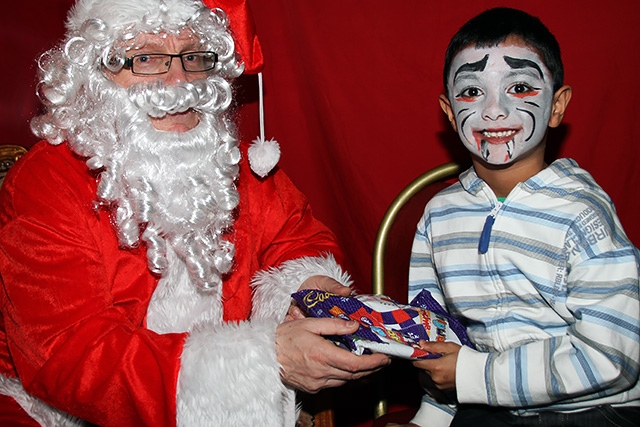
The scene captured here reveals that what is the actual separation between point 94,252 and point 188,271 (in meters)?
0.23

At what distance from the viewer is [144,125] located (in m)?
1.46

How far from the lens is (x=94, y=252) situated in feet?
4.72

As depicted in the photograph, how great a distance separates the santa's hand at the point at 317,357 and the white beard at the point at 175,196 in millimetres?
317

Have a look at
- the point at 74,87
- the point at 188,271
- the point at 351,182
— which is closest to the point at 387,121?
the point at 351,182

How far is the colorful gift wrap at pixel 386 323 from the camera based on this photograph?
4.11 ft

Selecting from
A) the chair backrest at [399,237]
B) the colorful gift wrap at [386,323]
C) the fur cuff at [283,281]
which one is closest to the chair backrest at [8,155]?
the fur cuff at [283,281]

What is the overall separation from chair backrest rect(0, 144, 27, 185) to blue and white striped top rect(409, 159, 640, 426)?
48.6 inches

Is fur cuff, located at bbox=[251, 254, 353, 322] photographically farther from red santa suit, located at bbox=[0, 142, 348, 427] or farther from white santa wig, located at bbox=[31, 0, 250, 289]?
white santa wig, located at bbox=[31, 0, 250, 289]

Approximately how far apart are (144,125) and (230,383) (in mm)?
621

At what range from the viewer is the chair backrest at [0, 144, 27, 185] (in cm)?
180

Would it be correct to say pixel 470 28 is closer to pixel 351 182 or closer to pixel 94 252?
pixel 351 182

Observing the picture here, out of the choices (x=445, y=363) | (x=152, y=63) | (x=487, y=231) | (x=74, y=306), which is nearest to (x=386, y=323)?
(x=445, y=363)

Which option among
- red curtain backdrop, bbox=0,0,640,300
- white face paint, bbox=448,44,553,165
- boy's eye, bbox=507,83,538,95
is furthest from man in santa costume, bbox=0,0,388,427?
boy's eye, bbox=507,83,538,95

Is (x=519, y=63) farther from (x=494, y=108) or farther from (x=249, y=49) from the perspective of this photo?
(x=249, y=49)
